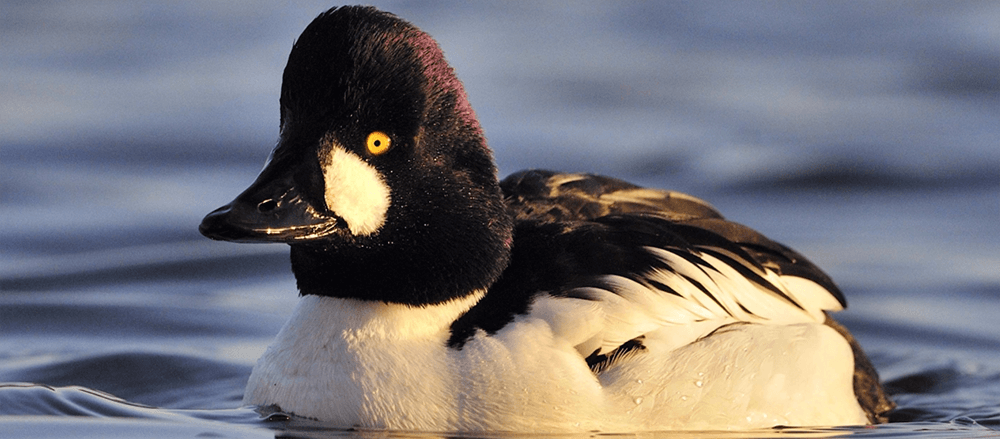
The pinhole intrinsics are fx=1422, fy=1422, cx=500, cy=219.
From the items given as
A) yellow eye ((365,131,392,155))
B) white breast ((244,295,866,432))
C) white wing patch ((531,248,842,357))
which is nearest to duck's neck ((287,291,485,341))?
white breast ((244,295,866,432))

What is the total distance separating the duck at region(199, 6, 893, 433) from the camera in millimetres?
4945

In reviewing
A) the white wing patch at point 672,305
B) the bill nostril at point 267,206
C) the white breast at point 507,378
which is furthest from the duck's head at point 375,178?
the white wing patch at point 672,305

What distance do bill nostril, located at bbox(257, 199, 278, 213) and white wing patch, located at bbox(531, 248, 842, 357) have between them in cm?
101

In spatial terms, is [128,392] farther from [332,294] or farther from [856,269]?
[856,269]

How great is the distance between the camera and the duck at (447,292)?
495 cm

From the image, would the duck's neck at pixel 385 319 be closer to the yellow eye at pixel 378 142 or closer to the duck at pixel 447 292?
the duck at pixel 447 292

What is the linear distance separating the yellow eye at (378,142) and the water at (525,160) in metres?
1.03

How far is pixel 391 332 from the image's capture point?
5211 millimetres

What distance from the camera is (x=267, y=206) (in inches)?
191

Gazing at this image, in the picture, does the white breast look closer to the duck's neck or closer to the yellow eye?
the duck's neck

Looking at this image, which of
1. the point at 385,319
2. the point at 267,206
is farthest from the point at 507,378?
the point at 267,206

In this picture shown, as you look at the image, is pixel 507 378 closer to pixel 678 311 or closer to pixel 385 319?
pixel 385 319

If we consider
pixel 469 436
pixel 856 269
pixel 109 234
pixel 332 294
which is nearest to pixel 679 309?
pixel 469 436

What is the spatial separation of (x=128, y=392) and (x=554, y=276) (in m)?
2.37
